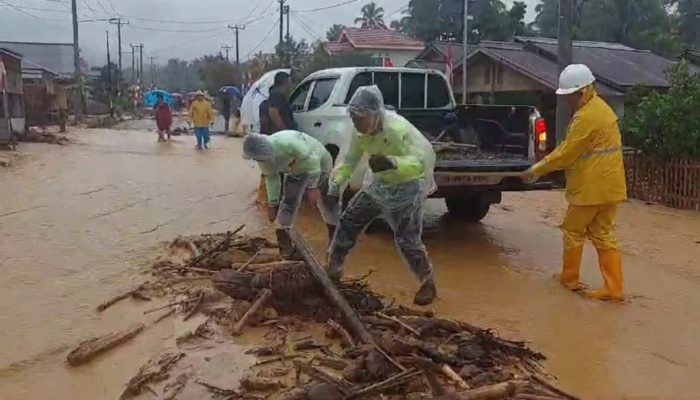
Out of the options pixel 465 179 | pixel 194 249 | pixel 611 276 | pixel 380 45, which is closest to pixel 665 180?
pixel 465 179

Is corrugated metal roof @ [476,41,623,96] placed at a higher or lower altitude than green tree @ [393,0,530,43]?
lower

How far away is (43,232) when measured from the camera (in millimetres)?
9141

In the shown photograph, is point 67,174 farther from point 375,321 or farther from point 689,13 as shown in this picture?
point 689,13

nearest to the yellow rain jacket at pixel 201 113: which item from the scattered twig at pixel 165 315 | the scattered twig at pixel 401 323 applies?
the scattered twig at pixel 165 315

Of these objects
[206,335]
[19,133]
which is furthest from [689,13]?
[206,335]

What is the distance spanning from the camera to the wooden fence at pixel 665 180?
11750 mm

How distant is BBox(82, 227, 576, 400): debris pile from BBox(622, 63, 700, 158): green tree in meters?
7.48

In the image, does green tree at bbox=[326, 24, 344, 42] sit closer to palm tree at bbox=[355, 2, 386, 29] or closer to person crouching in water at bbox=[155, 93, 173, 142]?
palm tree at bbox=[355, 2, 386, 29]

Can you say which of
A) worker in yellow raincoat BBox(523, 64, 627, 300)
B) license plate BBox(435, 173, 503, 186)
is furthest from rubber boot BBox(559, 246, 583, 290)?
license plate BBox(435, 173, 503, 186)

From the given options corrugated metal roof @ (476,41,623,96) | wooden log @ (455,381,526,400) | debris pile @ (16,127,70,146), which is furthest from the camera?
debris pile @ (16,127,70,146)

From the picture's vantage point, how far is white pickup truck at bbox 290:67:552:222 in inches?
309

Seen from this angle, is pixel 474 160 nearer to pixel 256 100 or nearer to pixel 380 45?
pixel 256 100

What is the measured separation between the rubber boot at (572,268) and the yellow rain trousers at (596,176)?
0.43 ft

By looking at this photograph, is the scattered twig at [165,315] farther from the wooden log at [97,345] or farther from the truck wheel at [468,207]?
the truck wheel at [468,207]
